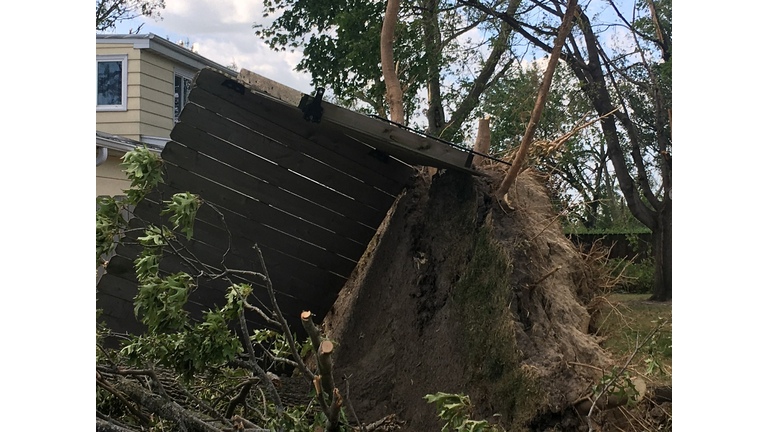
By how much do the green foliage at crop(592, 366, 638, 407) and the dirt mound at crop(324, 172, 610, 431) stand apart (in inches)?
8.4

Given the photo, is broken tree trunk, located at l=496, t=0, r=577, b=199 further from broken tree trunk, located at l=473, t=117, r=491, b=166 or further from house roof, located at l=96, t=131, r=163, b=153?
house roof, located at l=96, t=131, r=163, b=153

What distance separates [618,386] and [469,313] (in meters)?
1.02

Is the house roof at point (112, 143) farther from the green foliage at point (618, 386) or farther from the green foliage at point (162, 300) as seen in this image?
the green foliage at point (618, 386)

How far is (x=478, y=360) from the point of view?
3.43m

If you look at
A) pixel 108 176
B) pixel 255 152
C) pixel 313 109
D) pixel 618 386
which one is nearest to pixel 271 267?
pixel 255 152

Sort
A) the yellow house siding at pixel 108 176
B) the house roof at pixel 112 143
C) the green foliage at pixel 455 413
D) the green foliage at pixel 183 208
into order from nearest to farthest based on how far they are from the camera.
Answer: the green foliage at pixel 455 413 < the green foliage at pixel 183 208 < the house roof at pixel 112 143 < the yellow house siding at pixel 108 176

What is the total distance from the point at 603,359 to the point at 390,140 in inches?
60.8

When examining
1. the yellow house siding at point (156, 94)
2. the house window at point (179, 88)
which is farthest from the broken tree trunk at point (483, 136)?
the house window at point (179, 88)

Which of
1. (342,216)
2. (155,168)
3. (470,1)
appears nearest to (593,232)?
(470,1)

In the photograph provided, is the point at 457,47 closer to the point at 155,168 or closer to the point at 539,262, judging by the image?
the point at 539,262

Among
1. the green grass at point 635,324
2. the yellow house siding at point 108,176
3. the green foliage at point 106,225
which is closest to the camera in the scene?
the green foliage at point 106,225

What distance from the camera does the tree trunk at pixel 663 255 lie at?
36.6 feet

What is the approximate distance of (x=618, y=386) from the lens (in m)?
2.75

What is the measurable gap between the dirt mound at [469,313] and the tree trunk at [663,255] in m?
7.33
